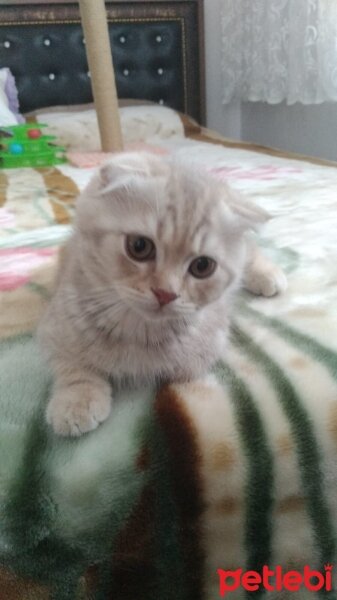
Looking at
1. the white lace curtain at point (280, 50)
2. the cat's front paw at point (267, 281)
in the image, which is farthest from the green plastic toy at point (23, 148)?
the cat's front paw at point (267, 281)

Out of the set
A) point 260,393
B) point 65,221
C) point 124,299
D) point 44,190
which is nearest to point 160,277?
point 124,299

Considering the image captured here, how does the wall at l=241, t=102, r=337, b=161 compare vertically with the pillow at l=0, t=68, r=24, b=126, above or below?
below

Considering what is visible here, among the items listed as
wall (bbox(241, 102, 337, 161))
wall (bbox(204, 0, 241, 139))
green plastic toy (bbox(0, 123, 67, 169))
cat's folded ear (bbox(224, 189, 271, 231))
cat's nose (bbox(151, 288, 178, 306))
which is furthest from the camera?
wall (bbox(204, 0, 241, 139))

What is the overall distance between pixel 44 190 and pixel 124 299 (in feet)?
4.27

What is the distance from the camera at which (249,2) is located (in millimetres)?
3141

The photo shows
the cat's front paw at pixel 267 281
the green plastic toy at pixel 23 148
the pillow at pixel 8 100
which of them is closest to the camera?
the cat's front paw at pixel 267 281

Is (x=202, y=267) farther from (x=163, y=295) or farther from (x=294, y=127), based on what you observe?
(x=294, y=127)

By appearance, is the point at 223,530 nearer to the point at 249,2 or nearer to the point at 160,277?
the point at 160,277

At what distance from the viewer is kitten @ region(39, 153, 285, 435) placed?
72cm

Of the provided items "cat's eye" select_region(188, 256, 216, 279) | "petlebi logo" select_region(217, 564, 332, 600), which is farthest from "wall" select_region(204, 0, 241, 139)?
"petlebi logo" select_region(217, 564, 332, 600)

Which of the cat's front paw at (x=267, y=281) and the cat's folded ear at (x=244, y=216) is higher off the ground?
the cat's folded ear at (x=244, y=216)

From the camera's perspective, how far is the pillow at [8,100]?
268 cm

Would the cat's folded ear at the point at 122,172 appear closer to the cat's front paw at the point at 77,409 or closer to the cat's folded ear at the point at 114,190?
the cat's folded ear at the point at 114,190

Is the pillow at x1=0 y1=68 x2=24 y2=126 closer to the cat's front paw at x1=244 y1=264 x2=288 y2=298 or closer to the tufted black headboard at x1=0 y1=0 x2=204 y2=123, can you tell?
the tufted black headboard at x1=0 y1=0 x2=204 y2=123
